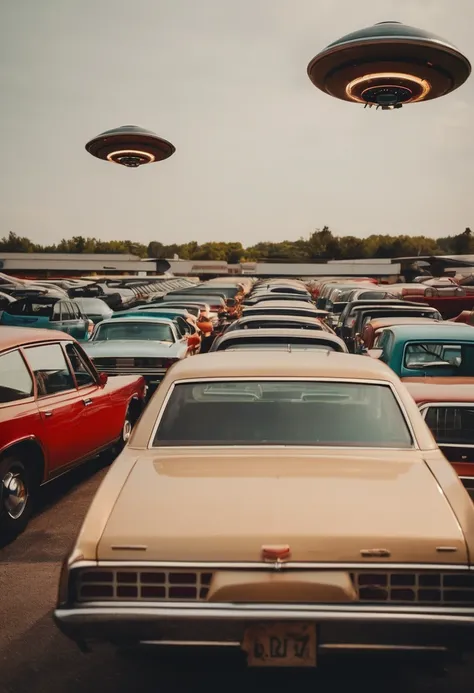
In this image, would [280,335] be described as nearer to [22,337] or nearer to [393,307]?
[22,337]

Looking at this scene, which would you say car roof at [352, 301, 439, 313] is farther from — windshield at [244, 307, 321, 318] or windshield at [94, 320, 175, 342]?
windshield at [94, 320, 175, 342]

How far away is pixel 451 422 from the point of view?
21.3 feet

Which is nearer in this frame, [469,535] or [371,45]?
[469,535]

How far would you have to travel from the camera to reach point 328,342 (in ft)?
30.9

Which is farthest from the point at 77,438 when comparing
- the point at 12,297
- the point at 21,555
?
the point at 12,297

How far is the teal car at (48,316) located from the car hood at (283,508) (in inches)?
675

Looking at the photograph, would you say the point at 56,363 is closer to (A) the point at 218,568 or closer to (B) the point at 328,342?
(B) the point at 328,342

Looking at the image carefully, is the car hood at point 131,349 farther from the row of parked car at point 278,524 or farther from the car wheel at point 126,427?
the row of parked car at point 278,524

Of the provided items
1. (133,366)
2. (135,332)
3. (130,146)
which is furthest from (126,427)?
(130,146)

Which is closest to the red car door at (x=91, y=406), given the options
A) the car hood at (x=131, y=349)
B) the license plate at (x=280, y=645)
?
the car hood at (x=131, y=349)

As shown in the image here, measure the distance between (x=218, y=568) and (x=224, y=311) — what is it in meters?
23.5

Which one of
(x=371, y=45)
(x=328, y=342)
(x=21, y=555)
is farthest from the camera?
(x=371, y=45)

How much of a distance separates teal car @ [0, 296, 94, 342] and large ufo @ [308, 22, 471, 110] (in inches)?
516

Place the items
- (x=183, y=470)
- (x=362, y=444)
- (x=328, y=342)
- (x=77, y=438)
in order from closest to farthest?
(x=183, y=470) < (x=362, y=444) < (x=77, y=438) < (x=328, y=342)
